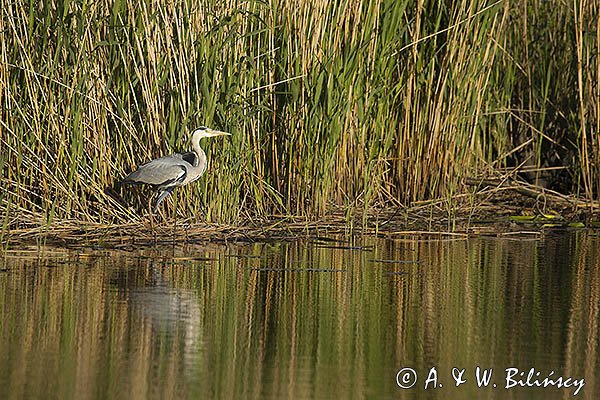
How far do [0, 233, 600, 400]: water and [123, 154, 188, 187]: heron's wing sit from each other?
413 millimetres

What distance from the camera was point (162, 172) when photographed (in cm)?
678

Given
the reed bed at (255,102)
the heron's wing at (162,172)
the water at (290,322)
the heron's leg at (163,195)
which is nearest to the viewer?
the water at (290,322)

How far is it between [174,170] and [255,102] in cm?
110

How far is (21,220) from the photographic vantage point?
6.84 meters

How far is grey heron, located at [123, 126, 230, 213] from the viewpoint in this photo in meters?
6.76

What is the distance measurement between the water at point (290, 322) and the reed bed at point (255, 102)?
81 cm

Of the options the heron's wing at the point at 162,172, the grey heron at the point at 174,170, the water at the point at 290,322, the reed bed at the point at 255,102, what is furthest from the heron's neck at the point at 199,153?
the water at the point at 290,322

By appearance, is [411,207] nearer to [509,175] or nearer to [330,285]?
[509,175]

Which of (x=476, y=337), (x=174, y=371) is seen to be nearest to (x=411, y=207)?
(x=476, y=337)

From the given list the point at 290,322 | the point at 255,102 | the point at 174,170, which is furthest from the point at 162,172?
the point at 290,322

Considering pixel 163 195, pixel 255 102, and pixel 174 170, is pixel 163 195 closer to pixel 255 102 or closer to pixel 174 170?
pixel 174 170

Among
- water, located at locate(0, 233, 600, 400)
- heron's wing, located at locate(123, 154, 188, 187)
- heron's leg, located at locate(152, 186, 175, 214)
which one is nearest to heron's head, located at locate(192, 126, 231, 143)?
heron's wing, located at locate(123, 154, 188, 187)

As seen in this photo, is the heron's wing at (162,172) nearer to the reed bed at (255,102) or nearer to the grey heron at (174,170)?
the grey heron at (174,170)

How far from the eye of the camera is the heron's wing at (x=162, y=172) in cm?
675
